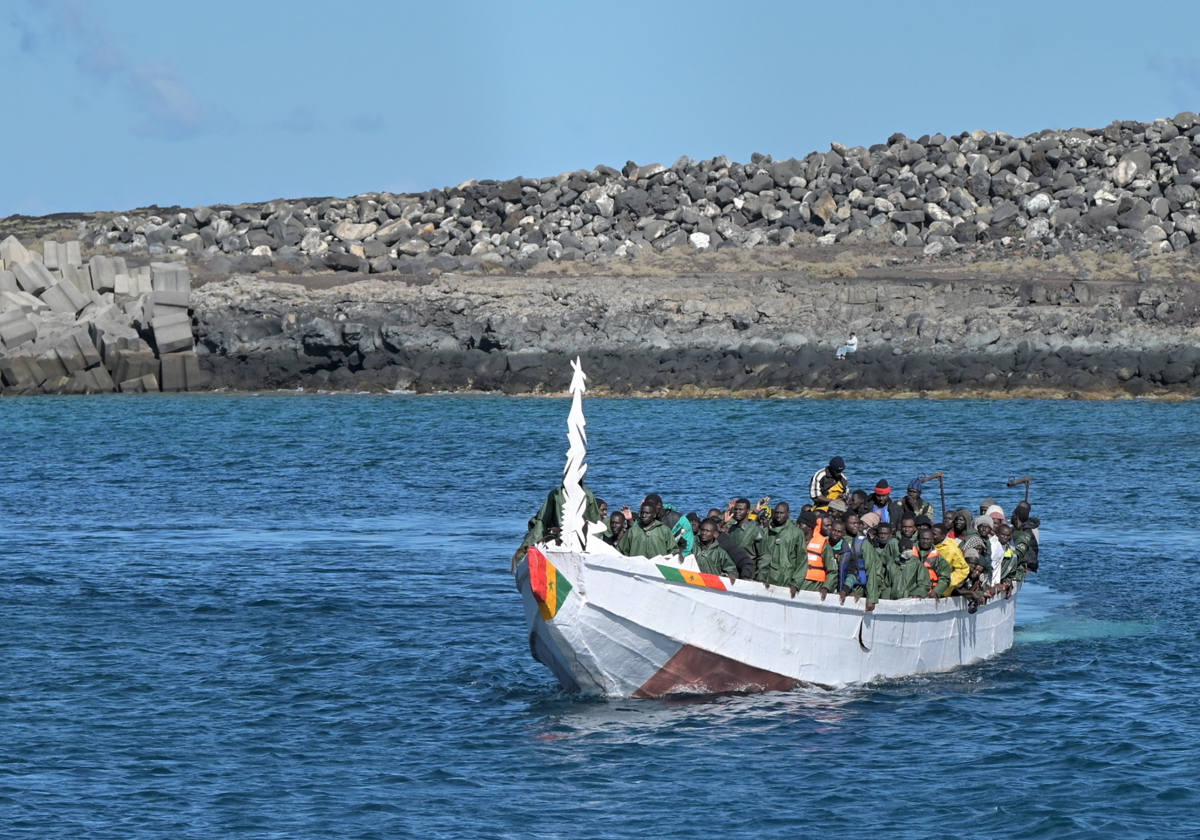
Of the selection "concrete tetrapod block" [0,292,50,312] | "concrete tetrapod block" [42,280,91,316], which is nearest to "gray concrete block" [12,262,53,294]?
"concrete tetrapod block" [0,292,50,312]

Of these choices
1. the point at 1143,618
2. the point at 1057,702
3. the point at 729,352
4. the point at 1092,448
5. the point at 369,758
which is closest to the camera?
the point at 369,758

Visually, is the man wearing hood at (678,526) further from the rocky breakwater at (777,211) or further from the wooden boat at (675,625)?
the rocky breakwater at (777,211)

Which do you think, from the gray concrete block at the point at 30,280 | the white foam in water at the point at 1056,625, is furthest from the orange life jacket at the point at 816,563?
the gray concrete block at the point at 30,280

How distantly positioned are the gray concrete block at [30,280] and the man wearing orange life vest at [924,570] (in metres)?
70.7

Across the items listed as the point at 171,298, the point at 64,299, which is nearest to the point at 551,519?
A: the point at 171,298

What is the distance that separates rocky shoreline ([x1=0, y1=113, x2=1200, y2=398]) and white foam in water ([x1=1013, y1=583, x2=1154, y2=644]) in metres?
44.3

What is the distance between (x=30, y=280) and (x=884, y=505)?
68.5 meters

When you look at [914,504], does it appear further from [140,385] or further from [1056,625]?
[140,385]

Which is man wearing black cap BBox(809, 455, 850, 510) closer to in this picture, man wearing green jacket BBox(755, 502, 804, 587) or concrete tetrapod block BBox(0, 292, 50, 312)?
man wearing green jacket BBox(755, 502, 804, 587)

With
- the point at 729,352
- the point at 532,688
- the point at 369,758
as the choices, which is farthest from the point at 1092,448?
the point at 369,758

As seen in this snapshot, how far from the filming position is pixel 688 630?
66.0ft

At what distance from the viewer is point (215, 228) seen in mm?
104188

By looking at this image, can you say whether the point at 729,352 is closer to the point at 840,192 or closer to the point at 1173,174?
the point at 840,192

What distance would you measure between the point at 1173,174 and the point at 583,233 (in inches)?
1282
